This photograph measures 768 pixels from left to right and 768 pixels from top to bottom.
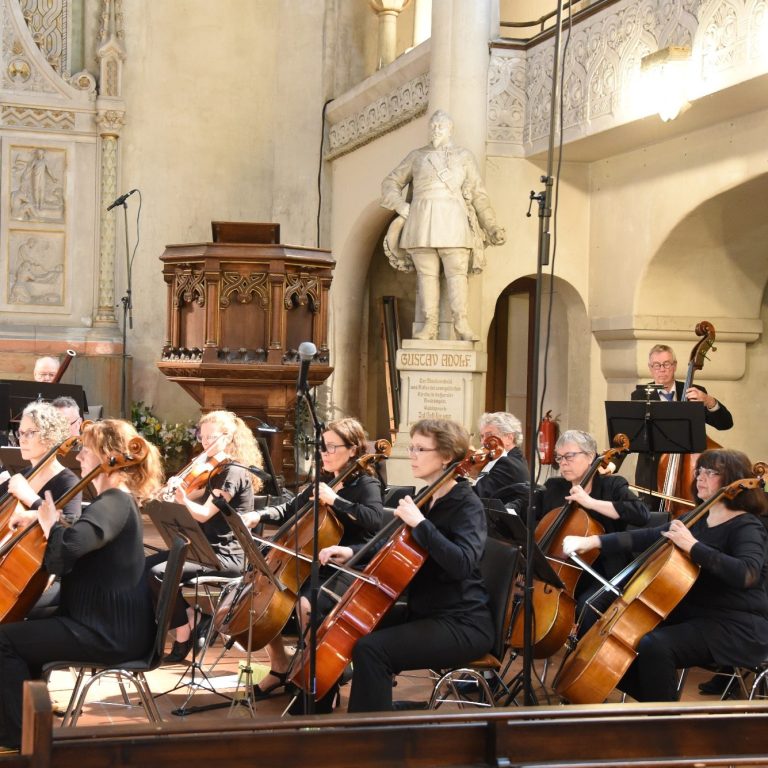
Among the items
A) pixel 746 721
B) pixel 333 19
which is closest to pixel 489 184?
pixel 333 19

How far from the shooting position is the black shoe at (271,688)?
5.39 meters

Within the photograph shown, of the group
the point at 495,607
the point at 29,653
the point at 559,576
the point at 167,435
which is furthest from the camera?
the point at 167,435

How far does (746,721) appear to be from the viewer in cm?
271

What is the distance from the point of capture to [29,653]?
13.5 feet

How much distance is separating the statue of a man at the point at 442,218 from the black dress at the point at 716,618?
5.61m

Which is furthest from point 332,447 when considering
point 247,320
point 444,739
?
point 247,320

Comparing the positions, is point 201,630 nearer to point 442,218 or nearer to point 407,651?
point 407,651

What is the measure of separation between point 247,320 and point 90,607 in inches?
230

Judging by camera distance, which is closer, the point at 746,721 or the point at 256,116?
the point at 746,721

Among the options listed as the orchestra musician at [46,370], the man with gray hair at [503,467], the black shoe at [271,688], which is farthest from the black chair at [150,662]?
the orchestra musician at [46,370]

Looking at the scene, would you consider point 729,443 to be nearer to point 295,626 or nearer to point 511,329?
point 511,329

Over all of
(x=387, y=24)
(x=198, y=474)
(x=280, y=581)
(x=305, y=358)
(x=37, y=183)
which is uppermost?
(x=387, y=24)

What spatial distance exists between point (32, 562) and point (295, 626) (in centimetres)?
142

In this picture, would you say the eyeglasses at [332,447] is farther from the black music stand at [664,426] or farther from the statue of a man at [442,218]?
the statue of a man at [442,218]
